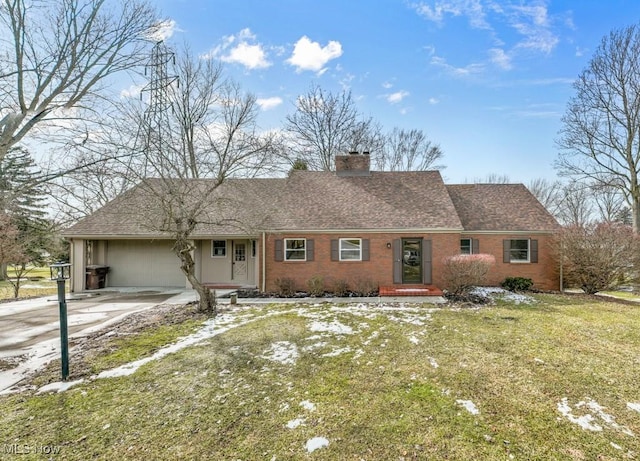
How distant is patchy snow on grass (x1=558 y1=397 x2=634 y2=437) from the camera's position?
339 centimetres

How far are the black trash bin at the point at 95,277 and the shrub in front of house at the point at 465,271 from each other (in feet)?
48.5

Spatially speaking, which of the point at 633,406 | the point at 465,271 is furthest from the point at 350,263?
the point at 633,406

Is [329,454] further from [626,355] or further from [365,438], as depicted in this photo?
[626,355]

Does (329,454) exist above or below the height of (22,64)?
below

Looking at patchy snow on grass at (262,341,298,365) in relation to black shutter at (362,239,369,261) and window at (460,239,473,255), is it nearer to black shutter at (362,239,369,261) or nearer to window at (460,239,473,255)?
black shutter at (362,239,369,261)

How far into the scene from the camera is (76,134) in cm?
661

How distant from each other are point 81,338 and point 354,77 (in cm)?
1511

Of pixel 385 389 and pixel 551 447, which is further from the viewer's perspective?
pixel 385 389

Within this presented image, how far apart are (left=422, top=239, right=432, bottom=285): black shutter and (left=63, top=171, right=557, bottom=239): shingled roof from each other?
60 cm

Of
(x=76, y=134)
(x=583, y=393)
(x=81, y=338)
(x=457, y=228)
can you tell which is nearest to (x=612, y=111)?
(x=457, y=228)

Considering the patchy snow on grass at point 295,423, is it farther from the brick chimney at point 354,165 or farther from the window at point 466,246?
the brick chimney at point 354,165

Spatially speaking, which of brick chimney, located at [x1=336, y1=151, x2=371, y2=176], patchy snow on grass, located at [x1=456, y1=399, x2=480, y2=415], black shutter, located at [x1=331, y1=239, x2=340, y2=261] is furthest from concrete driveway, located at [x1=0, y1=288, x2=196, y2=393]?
brick chimney, located at [x1=336, y1=151, x2=371, y2=176]

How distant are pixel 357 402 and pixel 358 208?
1014cm

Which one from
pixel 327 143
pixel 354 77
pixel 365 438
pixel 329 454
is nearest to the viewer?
pixel 329 454
